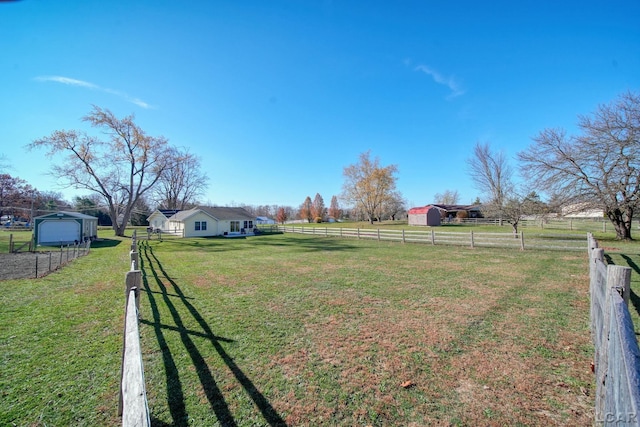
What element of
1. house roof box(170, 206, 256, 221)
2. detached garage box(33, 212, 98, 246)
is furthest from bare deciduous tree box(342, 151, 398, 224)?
detached garage box(33, 212, 98, 246)

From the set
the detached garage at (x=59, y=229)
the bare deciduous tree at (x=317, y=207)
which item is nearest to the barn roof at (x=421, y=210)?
the bare deciduous tree at (x=317, y=207)

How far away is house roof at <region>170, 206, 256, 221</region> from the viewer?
Result: 30.7m

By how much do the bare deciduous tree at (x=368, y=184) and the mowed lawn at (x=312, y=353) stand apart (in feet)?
123

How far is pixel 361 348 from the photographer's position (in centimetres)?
387

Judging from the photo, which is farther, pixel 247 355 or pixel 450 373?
pixel 247 355

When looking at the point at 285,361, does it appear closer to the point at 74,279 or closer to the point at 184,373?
the point at 184,373

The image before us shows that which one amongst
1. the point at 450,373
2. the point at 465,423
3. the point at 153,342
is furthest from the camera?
the point at 153,342

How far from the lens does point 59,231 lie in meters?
21.4

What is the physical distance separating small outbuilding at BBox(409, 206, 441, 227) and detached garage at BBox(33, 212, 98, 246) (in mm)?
42537

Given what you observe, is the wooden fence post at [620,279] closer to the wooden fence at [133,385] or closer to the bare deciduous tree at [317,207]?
the wooden fence at [133,385]

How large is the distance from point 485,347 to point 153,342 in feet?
16.4

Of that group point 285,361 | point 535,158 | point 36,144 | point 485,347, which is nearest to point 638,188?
point 535,158

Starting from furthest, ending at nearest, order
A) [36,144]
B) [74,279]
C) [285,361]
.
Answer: [36,144], [74,279], [285,361]

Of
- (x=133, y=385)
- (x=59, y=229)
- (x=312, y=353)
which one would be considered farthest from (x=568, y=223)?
(x=59, y=229)
